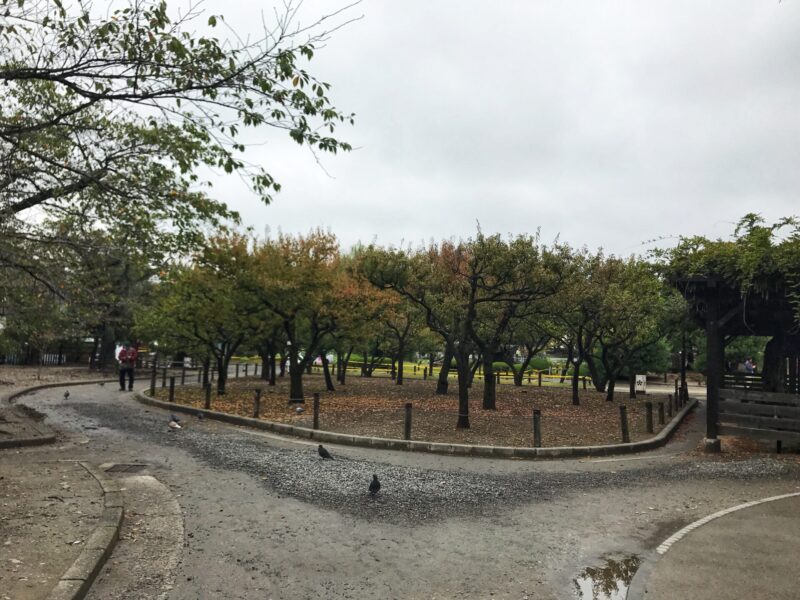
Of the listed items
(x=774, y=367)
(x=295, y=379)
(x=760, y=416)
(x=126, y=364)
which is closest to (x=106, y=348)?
(x=126, y=364)

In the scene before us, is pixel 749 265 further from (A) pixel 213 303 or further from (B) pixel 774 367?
(A) pixel 213 303

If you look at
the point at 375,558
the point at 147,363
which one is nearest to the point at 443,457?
the point at 375,558

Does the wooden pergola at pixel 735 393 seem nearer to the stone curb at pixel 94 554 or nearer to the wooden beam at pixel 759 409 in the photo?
the wooden beam at pixel 759 409

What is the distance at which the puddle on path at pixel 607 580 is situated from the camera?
4711mm

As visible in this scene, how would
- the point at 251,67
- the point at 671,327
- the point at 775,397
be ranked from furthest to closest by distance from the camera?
the point at 671,327, the point at 775,397, the point at 251,67

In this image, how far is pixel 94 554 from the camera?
16.4ft

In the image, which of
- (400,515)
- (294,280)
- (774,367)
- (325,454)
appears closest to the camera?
(400,515)

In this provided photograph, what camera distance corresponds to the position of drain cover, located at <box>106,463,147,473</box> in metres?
8.77

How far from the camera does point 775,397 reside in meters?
11.7

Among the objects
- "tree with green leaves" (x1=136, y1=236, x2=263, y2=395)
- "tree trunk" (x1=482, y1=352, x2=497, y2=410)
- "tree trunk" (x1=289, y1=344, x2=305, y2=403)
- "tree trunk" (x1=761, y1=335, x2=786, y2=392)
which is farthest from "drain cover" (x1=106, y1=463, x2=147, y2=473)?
"tree trunk" (x1=761, y1=335, x2=786, y2=392)

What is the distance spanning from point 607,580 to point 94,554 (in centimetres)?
480

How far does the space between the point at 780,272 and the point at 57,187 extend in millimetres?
13384

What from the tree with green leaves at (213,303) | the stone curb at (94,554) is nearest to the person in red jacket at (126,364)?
the tree with green leaves at (213,303)

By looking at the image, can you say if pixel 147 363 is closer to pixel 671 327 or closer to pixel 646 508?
pixel 671 327
